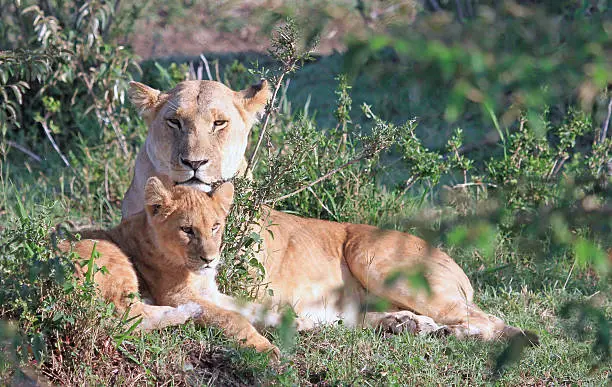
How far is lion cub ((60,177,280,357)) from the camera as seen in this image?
4008mm

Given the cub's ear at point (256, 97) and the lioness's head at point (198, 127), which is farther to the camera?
the cub's ear at point (256, 97)

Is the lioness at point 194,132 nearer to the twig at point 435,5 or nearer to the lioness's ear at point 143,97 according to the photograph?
the lioness's ear at point 143,97

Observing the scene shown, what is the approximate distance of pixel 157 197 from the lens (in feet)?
13.6

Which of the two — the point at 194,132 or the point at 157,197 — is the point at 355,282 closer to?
the point at 194,132

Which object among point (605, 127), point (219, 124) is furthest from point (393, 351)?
point (605, 127)

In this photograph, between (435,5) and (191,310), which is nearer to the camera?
(191,310)

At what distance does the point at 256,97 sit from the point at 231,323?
152cm

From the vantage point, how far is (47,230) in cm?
382

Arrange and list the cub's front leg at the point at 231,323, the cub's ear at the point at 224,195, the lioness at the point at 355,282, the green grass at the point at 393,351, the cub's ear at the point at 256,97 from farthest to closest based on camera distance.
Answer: the cub's ear at the point at 256,97 < the lioness at the point at 355,282 < the cub's ear at the point at 224,195 < the cub's front leg at the point at 231,323 < the green grass at the point at 393,351

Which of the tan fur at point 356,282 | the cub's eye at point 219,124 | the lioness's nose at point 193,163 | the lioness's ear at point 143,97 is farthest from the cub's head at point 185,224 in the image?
the lioness's ear at point 143,97

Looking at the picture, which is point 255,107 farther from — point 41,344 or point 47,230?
point 41,344

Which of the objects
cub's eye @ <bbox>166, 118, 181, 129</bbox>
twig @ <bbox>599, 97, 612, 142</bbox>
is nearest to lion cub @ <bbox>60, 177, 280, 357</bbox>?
cub's eye @ <bbox>166, 118, 181, 129</bbox>

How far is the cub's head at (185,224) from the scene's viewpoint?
13.4ft

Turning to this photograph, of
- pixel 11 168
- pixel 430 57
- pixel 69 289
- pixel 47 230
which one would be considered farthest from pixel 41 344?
pixel 11 168
